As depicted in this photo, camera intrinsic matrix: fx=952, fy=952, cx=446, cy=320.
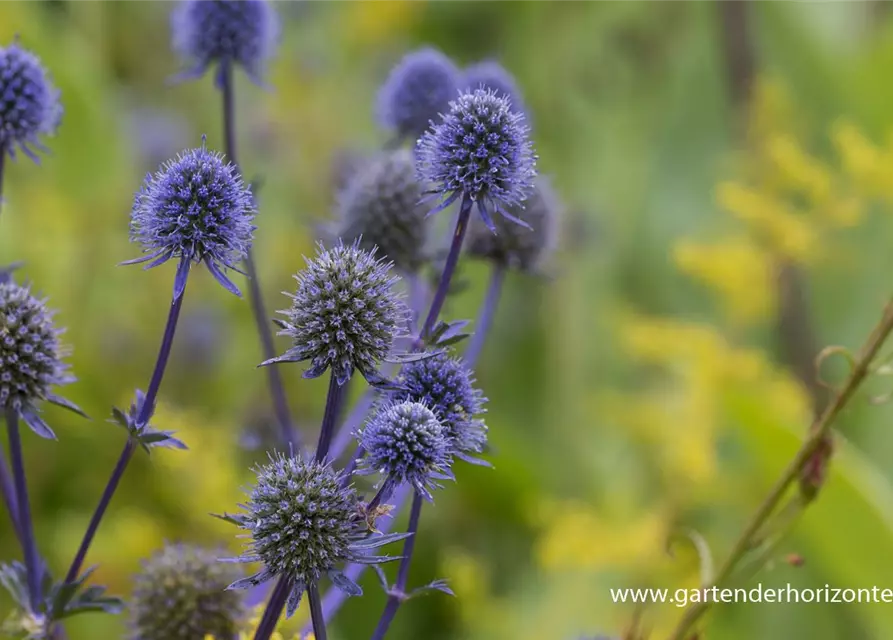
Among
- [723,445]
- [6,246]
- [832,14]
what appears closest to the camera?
[6,246]

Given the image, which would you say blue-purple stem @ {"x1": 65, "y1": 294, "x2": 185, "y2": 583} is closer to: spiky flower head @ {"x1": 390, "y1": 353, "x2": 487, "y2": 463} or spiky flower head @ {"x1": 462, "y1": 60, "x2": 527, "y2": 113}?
spiky flower head @ {"x1": 390, "y1": 353, "x2": 487, "y2": 463}

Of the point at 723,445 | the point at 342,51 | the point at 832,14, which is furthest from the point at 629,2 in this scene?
the point at 723,445

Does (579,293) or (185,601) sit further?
(579,293)

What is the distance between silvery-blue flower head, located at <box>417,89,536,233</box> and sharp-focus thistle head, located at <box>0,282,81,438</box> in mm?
234

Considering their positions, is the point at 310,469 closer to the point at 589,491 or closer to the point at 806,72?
the point at 589,491

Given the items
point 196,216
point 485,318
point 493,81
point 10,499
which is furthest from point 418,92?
point 10,499

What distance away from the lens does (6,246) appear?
131 cm

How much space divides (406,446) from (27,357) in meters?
0.23

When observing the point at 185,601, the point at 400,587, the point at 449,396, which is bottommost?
the point at 185,601

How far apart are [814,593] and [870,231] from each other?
0.63m

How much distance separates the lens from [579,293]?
1673 millimetres

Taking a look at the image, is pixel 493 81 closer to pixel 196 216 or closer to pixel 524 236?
pixel 524 236

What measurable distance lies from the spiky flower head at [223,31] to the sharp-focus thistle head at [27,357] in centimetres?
25

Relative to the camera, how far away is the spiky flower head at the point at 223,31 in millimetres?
717
